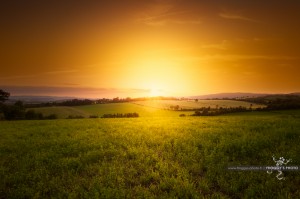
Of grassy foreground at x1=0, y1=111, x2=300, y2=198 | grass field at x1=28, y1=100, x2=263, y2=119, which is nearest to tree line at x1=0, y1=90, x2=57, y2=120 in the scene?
grass field at x1=28, y1=100, x2=263, y2=119

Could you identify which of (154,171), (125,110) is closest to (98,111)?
(125,110)

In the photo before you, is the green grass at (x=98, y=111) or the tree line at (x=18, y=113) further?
the green grass at (x=98, y=111)

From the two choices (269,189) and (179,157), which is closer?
(269,189)

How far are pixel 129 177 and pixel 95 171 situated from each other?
6.00 ft

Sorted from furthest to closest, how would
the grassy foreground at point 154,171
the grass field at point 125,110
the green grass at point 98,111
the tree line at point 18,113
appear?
the grass field at point 125,110, the green grass at point 98,111, the tree line at point 18,113, the grassy foreground at point 154,171

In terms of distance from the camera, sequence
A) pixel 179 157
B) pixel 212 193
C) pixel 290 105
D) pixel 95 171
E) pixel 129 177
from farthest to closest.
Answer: pixel 290 105 → pixel 179 157 → pixel 95 171 → pixel 129 177 → pixel 212 193

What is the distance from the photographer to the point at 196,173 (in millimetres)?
9875

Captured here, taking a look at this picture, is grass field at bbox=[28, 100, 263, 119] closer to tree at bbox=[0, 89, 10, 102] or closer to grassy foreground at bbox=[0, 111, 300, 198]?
tree at bbox=[0, 89, 10, 102]

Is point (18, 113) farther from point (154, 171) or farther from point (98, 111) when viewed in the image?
point (154, 171)

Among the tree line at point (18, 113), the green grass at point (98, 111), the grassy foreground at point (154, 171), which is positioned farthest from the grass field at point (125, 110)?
the grassy foreground at point (154, 171)

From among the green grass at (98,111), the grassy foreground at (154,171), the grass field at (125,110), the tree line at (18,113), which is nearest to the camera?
the grassy foreground at (154,171)

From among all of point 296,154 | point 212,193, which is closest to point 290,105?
point 296,154

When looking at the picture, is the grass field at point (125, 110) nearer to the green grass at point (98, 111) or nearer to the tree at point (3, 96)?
the green grass at point (98, 111)

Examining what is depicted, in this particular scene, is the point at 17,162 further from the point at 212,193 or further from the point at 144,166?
the point at 212,193
